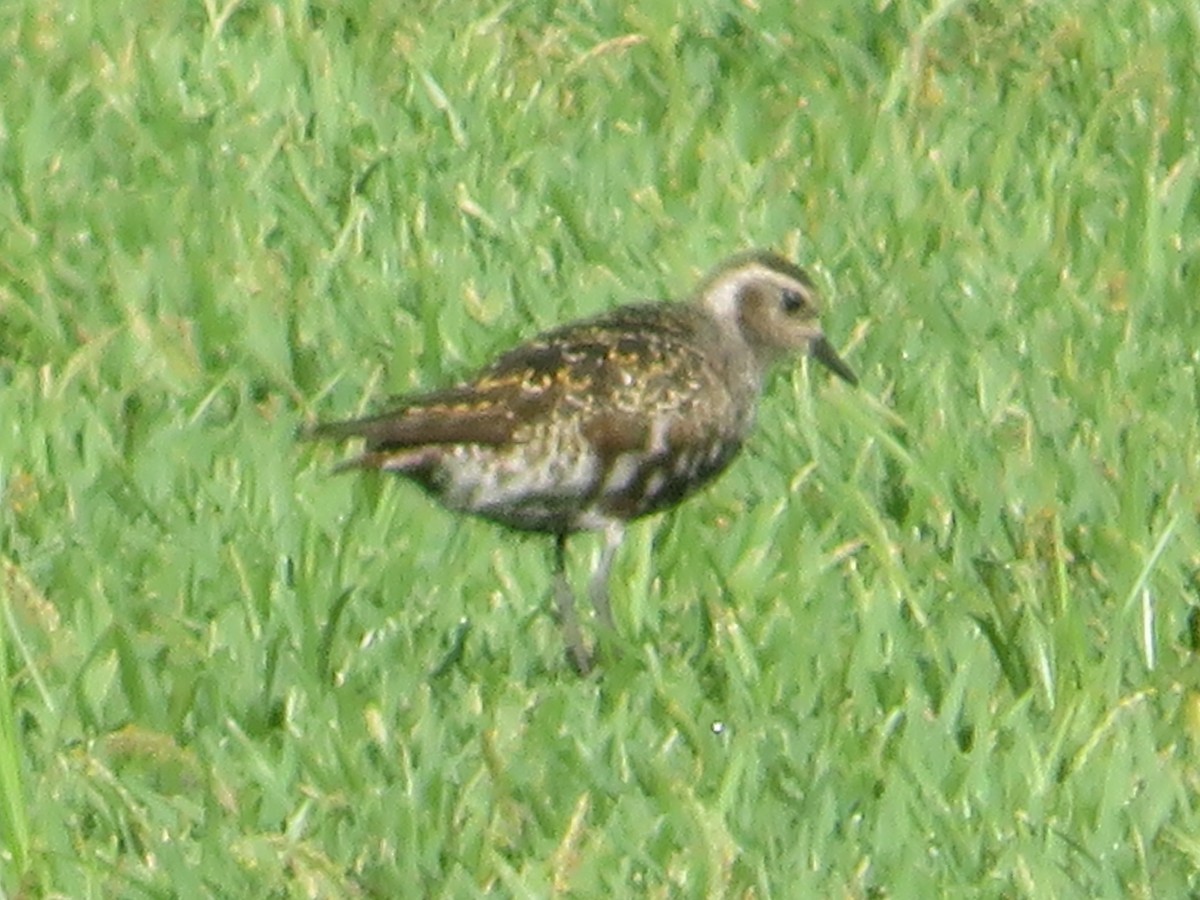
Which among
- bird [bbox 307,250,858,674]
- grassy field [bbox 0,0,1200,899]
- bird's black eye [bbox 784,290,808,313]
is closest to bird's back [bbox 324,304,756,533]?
bird [bbox 307,250,858,674]

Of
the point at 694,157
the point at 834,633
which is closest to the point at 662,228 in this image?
the point at 694,157

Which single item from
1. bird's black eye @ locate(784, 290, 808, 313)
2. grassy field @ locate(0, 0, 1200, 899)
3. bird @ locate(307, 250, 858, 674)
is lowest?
grassy field @ locate(0, 0, 1200, 899)

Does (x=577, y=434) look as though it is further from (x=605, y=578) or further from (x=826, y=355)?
(x=826, y=355)

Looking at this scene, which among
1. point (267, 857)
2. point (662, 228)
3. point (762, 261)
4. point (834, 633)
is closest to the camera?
point (267, 857)

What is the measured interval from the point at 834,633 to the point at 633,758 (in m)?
0.68

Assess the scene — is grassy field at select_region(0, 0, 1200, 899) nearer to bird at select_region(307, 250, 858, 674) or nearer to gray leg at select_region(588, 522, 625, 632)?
gray leg at select_region(588, 522, 625, 632)

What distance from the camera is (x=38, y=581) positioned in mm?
6738

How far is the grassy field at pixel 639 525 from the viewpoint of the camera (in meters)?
5.75

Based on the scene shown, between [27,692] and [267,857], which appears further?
[27,692]

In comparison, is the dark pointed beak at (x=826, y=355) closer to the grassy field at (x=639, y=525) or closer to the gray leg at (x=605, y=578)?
the grassy field at (x=639, y=525)

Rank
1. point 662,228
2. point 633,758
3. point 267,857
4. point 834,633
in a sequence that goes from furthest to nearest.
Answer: point 662,228 < point 834,633 < point 633,758 < point 267,857

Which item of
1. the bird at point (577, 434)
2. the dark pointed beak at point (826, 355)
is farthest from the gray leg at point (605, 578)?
the dark pointed beak at point (826, 355)

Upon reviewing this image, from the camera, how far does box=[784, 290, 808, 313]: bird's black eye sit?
7.43m

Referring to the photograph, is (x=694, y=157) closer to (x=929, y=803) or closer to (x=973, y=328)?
(x=973, y=328)
